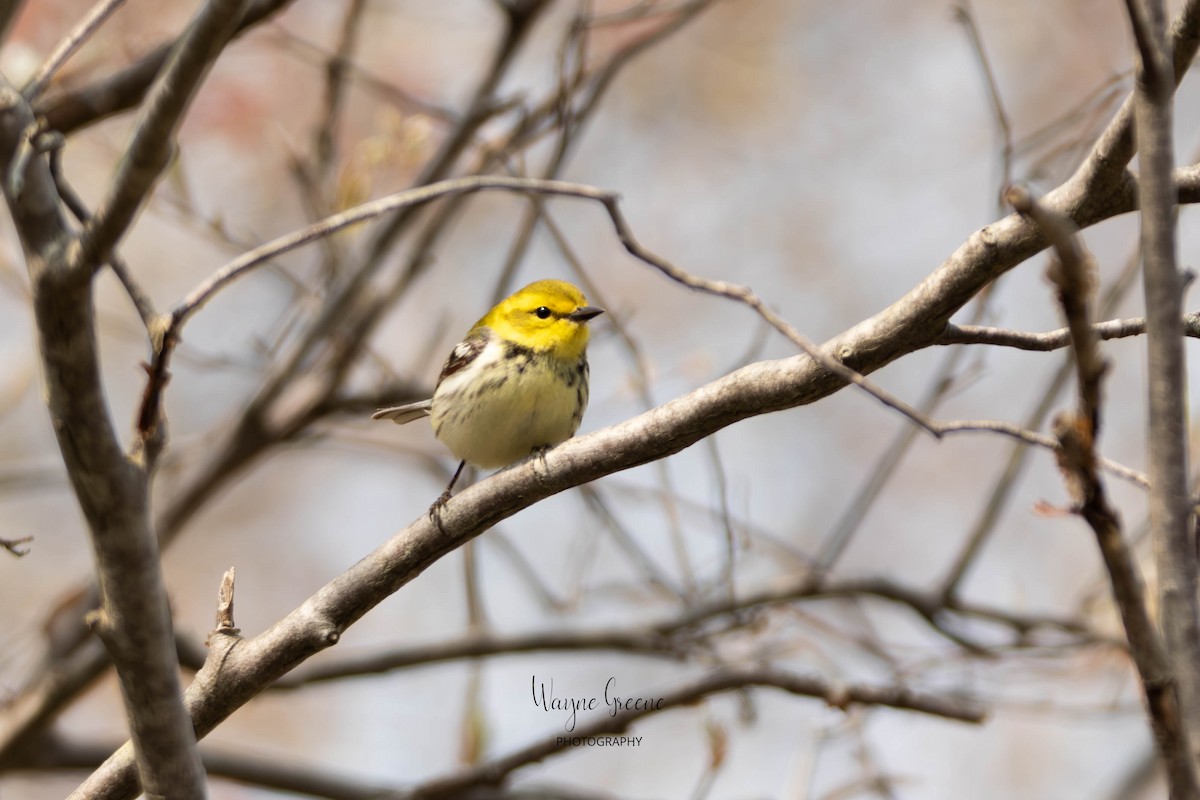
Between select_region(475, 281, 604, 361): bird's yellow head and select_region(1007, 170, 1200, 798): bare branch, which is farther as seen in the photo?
select_region(475, 281, 604, 361): bird's yellow head

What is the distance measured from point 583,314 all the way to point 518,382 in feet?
1.48

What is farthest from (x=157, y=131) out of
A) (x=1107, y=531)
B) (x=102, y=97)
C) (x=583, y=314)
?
(x=583, y=314)

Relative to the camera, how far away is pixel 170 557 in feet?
32.7

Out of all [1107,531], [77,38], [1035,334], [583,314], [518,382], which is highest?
[583,314]

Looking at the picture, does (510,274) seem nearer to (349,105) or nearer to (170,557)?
(349,105)

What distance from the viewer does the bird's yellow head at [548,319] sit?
4410 millimetres

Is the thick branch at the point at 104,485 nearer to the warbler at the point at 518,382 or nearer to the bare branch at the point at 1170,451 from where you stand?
the bare branch at the point at 1170,451

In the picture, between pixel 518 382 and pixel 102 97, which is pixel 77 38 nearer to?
pixel 102 97

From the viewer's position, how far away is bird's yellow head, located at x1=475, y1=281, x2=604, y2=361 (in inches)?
174

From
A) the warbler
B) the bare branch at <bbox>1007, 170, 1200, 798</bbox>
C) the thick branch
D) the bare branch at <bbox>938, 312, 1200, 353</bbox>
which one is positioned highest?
the warbler

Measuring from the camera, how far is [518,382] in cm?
419

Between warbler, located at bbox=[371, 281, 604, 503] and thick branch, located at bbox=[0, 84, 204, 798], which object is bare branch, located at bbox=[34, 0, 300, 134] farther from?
thick branch, located at bbox=[0, 84, 204, 798]

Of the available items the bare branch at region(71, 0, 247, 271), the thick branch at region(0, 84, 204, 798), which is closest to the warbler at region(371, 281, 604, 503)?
the thick branch at region(0, 84, 204, 798)

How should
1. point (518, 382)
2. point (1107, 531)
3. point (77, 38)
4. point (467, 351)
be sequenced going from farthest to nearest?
1. point (467, 351)
2. point (518, 382)
3. point (77, 38)
4. point (1107, 531)
